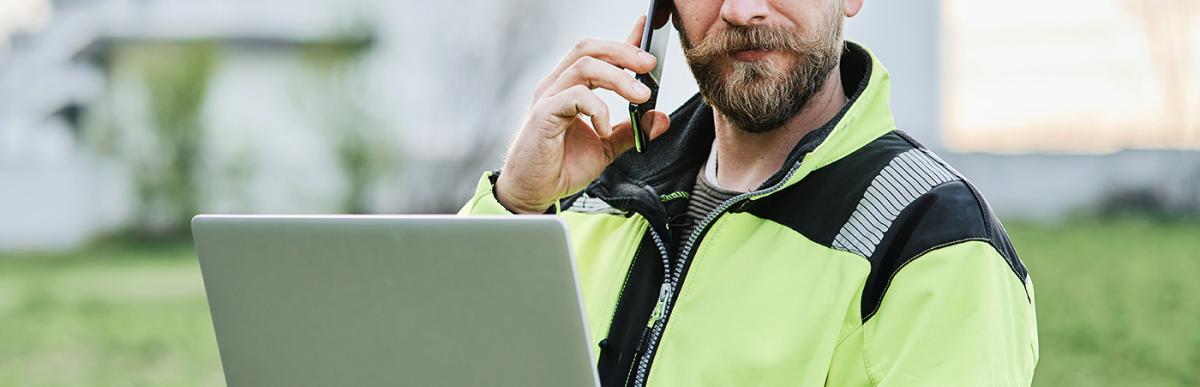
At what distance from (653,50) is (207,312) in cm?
664

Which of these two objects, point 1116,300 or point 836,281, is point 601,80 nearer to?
point 836,281

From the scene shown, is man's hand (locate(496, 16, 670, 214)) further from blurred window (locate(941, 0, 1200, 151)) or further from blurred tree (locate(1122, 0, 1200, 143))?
blurred tree (locate(1122, 0, 1200, 143))

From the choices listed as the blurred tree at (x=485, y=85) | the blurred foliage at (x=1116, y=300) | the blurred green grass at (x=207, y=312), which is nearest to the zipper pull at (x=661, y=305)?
the blurred green grass at (x=207, y=312)

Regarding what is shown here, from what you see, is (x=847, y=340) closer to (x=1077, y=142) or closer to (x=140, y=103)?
(x=1077, y=142)

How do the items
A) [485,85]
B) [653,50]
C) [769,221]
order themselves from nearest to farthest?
[769,221] < [653,50] < [485,85]

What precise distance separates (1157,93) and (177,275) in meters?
8.17

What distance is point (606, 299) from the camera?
56.1 inches

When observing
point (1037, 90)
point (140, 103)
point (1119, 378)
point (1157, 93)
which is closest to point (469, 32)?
point (140, 103)

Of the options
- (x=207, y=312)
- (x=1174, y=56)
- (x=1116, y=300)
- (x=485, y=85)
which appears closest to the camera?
(x=207, y=312)

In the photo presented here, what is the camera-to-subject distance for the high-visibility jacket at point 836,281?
1087mm

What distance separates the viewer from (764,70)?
134cm

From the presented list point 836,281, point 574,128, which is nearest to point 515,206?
point 574,128

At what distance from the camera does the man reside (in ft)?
3.65

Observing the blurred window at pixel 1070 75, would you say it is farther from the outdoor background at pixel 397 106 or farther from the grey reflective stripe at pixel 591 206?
the grey reflective stripe at pixel 591 206
